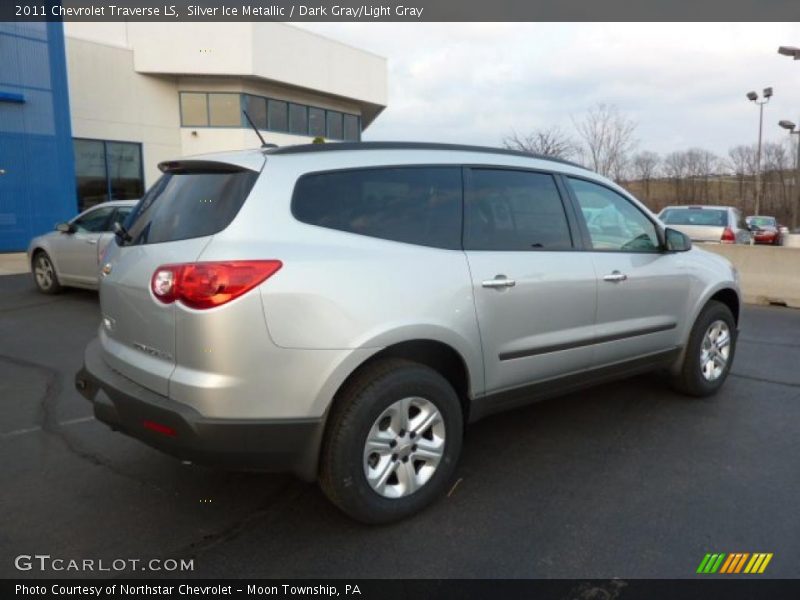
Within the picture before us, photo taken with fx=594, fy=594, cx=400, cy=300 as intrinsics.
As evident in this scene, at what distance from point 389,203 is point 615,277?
168 centimetres

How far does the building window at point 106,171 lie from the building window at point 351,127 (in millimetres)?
10114

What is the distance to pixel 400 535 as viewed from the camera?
2.79 meters

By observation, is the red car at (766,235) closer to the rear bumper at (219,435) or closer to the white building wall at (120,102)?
the white building wall at (120,102)

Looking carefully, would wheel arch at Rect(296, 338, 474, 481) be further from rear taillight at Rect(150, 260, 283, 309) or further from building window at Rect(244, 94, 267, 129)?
building window at Rect(244, 94, 267, 129)

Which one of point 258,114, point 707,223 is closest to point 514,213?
point 707,223

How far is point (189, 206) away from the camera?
2.84 m

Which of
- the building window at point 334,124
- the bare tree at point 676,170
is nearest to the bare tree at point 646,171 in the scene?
the bare tree at point 676,170

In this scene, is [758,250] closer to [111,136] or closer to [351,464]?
[351,464]

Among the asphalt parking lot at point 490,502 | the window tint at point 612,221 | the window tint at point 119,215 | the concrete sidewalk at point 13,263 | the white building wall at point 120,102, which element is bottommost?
the asphalt parking lot at point 490,502

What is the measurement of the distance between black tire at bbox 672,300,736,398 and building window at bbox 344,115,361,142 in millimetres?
24745

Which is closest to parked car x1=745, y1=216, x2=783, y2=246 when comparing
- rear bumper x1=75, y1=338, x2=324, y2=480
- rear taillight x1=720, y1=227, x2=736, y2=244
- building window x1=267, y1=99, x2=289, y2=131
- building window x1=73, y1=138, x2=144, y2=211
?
rear taillight x1=720, y1=227, x2=736, y2=244

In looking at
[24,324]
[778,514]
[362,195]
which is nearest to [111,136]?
[24,324]

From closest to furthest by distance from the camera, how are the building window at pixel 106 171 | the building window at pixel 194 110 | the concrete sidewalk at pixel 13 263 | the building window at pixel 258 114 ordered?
the concrete sidewalk at pixel 13 263, the building window at pixel 106 171, the building window at pixel 194 110, the building window at pixel 258 114

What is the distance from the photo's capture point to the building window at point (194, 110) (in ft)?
72.6
